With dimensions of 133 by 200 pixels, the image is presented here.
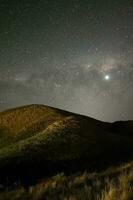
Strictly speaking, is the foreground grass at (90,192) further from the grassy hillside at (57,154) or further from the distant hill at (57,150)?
the distant hill at (57,150)

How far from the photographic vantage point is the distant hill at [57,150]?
2323cm

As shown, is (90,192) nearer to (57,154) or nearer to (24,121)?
(57,154)

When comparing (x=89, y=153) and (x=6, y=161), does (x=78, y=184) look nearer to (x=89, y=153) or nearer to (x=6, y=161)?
(x=6, y=161)

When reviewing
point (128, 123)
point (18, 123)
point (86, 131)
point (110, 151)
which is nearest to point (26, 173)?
point (110, 151)

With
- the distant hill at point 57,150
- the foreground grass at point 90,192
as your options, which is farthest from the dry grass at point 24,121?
the foreground grass at point 90,192

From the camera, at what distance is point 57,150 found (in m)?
29.0

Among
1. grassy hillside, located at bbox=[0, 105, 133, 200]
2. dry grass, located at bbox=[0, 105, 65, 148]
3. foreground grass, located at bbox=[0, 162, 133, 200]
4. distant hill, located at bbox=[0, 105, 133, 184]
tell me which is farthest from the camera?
dry grass, located at bbox=[0, 105, 65, 148]

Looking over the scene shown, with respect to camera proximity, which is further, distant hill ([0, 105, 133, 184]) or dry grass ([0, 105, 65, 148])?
dry grass ([0, 105, 65, 148])

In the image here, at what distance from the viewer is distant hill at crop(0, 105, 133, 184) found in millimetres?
23231

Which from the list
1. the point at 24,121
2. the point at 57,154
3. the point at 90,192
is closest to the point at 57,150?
the point at 57,154

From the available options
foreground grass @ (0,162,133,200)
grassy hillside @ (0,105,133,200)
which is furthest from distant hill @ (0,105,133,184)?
foreground grass @ (0,162,133,200)

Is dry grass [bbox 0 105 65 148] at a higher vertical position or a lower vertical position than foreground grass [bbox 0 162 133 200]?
higher

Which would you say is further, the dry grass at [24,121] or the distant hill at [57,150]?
the dry grass at [24,121]

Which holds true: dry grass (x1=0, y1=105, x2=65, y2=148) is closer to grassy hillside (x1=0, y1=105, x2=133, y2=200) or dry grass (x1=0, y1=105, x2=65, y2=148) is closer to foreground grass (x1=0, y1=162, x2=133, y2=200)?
grassy hillside (x1=0, y1=105, x2=133, y2=200)
